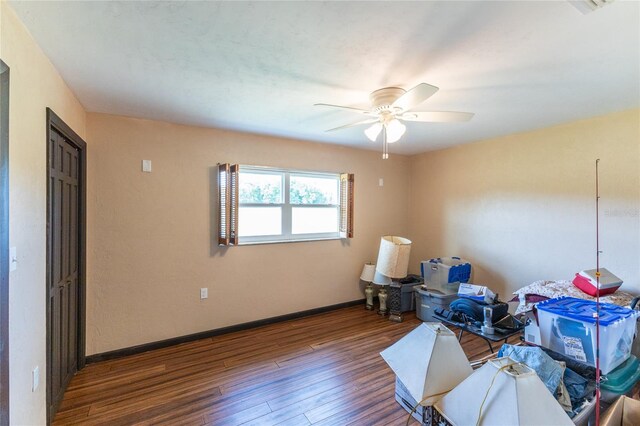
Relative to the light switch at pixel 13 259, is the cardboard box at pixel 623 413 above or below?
below

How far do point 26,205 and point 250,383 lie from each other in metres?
2.00

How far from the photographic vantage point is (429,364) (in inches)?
45.8

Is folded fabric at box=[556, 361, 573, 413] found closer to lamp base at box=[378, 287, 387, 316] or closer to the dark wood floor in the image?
the dark wood floor

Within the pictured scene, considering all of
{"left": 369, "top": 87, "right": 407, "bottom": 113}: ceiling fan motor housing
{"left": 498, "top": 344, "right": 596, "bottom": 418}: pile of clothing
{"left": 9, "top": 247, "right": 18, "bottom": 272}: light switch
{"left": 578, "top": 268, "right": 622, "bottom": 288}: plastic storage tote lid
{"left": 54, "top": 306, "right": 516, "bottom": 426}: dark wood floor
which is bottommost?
{"left": 54, "top": 306, "right": 516, "bottom": 426}: dark wood floor

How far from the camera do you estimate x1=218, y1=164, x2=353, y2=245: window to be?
3.18m

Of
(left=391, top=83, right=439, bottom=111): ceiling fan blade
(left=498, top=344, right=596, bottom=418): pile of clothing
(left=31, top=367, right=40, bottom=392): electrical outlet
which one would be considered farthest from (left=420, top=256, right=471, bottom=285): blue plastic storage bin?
(left=31, top=367, right=40, bottom=392): electrical outlet

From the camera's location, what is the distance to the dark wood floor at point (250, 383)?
1986 mm

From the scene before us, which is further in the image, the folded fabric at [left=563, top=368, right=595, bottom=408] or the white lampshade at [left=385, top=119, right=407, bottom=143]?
the white lampshade at [left=385, top=119, right=407, bottom=143]

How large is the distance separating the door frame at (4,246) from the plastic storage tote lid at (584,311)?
2.91 meters

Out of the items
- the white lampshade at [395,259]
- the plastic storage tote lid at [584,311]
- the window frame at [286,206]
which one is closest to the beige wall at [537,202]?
the white lampshade at [395,259]

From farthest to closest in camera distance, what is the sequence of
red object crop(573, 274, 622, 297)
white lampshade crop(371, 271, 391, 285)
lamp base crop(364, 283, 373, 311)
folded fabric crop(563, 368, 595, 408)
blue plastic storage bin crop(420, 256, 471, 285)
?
lamp base crop(364, 283, 373, 311), white lampshade crop(371, 271, 391, 285), blue plastic storage bin crop(420, 256, 471, 285), red object crop(573, 274, 622, 297), folded fabric crop(563, 368, 595, 408)

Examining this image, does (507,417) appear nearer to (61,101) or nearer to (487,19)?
(487,19)

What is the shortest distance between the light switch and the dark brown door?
0.56 metres

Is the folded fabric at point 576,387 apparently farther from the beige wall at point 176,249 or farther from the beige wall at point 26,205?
the beige wall at point 176,249
